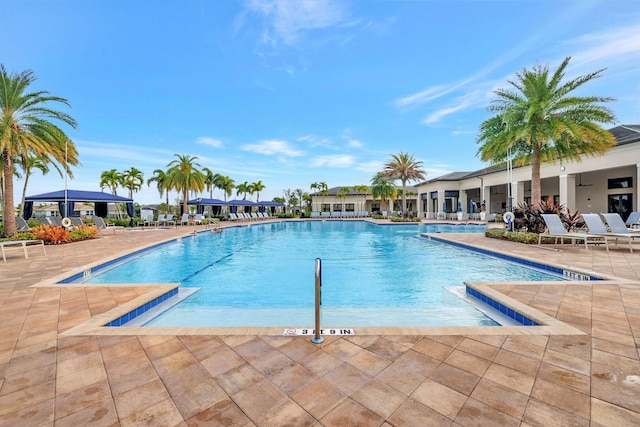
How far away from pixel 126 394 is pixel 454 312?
4.01 m

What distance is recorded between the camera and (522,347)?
248 cm

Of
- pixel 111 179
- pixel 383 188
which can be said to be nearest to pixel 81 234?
pixel 383 188

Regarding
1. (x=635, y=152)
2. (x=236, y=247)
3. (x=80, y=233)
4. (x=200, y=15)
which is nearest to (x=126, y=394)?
(x=236, y=247)

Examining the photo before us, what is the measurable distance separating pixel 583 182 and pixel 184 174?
1181 inches

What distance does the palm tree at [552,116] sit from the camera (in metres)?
10.3

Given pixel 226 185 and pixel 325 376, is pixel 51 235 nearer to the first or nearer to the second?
pixel 325 376

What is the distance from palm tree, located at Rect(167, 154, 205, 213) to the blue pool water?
1634 cm

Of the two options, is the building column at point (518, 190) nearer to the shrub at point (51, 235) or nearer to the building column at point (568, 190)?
the building column at point (568, 190)

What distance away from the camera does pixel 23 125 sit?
1157cm

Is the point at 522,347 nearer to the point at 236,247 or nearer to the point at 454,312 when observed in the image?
the point at 454,312

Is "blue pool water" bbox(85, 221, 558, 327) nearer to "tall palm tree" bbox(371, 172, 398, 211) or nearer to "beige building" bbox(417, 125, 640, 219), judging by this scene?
"beige building" bbox(417, 125, 640, 219)

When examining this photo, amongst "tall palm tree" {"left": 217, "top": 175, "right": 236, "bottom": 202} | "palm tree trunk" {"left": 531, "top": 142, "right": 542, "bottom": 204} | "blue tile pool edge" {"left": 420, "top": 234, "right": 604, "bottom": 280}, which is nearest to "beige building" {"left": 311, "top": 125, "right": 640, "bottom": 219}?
"palm tree trunk" {"left": 531, "top": 142, "right": 542, "bottom": 204}

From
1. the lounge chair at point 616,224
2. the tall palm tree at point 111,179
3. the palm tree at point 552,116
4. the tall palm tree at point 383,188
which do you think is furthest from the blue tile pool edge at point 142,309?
the tall palm tree at point 111,179

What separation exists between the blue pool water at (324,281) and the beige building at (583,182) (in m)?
7.72
